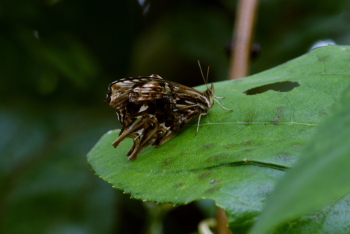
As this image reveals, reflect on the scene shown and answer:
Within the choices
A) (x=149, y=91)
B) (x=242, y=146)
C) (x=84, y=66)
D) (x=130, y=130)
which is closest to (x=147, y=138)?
(x=130, y=130)

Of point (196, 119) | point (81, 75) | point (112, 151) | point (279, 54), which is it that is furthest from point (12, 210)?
point (279, 54)

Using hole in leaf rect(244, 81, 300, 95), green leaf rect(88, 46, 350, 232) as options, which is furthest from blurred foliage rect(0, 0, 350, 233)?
hole in leaf rect(244, 81, 300, 95)

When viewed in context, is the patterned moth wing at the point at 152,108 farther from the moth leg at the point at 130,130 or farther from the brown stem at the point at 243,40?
the brown stem at the point at 243,40

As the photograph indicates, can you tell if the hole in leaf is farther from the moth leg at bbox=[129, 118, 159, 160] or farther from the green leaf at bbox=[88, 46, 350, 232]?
the moth leg at bbox=[129, 118, 159, 160]

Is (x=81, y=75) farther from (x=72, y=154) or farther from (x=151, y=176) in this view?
(x=151, y=176)

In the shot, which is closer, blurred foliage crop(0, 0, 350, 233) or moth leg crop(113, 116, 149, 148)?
moth leg crop(113, 116, 149, 148)

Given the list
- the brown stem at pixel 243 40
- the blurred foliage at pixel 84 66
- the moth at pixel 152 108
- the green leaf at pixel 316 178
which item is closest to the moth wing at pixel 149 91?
the moth at pixel 152 108
